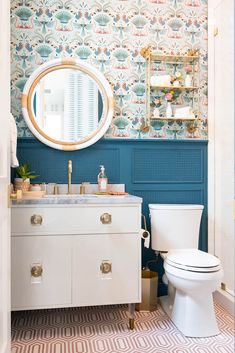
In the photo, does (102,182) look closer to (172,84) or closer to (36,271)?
(36,271)

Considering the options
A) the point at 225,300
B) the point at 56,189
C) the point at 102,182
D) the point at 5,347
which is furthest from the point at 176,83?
the point at 5,347

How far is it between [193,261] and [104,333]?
735mm

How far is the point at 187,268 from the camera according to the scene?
205 cm

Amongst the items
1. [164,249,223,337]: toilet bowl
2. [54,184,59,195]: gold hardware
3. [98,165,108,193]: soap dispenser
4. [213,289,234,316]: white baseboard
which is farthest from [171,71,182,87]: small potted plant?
[213,289,234,316]: white baseboard

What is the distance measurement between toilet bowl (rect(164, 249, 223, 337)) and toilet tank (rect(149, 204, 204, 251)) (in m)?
0.27

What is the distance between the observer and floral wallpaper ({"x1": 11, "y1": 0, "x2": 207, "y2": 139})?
260cm

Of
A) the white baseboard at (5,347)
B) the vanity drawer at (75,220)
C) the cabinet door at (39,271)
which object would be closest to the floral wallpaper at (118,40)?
the vanity drawer at (75,220)

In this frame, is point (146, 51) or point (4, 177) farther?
point (146, 51)

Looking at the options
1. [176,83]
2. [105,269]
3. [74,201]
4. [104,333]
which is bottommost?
[104,333]

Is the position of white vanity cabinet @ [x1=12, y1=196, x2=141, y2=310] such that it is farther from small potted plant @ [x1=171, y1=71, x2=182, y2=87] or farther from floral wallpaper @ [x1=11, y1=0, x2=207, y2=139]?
small potted plant @ [x1=171, y1=71, x2=182, y2=87]

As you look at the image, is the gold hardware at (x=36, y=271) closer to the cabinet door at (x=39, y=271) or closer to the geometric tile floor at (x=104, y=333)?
the cabinet door at (x=39, y=271)

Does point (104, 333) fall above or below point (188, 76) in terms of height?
below

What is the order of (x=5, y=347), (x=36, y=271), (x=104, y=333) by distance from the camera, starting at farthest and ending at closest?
(x=104, y=333) < (x=36, y=271) < (x=5, y=347)

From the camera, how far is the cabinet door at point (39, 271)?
2.04 meters
